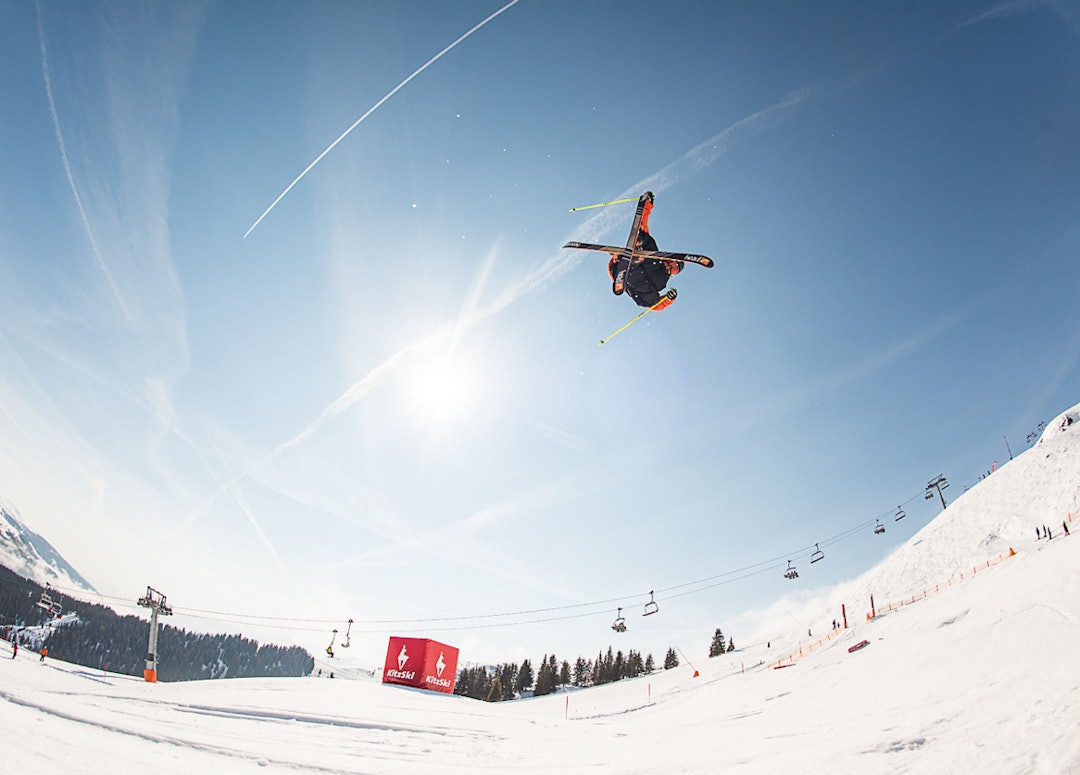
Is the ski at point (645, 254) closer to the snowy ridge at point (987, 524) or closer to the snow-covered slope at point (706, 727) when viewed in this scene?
the snow-covered slope at point (706, 727)

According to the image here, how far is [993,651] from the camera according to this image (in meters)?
15.5

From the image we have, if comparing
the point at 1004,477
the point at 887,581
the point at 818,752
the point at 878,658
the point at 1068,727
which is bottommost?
the point at 818,752

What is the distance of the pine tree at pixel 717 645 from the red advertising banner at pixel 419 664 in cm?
5568

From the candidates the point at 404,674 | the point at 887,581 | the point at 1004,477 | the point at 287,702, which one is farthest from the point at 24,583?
the point at 1004,477

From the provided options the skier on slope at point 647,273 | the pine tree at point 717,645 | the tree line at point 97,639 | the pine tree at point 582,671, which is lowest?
the tree line at point 97,639

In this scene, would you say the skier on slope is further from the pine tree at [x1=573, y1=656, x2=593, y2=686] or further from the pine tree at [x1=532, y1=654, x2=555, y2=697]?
the pine tree at [x1=573, y1=656, x2=593, y2=686]

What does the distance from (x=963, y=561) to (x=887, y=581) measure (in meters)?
7.72

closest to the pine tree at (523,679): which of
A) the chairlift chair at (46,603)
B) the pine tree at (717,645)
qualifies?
the pine tree at (717,645)

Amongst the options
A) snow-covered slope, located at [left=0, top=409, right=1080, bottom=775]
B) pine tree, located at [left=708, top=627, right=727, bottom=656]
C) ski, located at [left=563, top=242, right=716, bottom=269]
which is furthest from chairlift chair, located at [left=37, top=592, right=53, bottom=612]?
pine tree, located at [left=708, top=627, right=727, bottom=656]

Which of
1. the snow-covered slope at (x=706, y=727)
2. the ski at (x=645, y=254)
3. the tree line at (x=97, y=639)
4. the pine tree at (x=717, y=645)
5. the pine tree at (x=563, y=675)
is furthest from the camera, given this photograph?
the tree line at (x=97, y=639)

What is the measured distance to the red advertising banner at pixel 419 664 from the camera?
1019 inches

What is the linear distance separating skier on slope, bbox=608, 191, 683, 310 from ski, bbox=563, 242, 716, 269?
182 mm

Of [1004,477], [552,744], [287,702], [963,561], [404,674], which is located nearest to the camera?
[552,744]

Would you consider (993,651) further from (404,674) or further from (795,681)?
(404,674)
